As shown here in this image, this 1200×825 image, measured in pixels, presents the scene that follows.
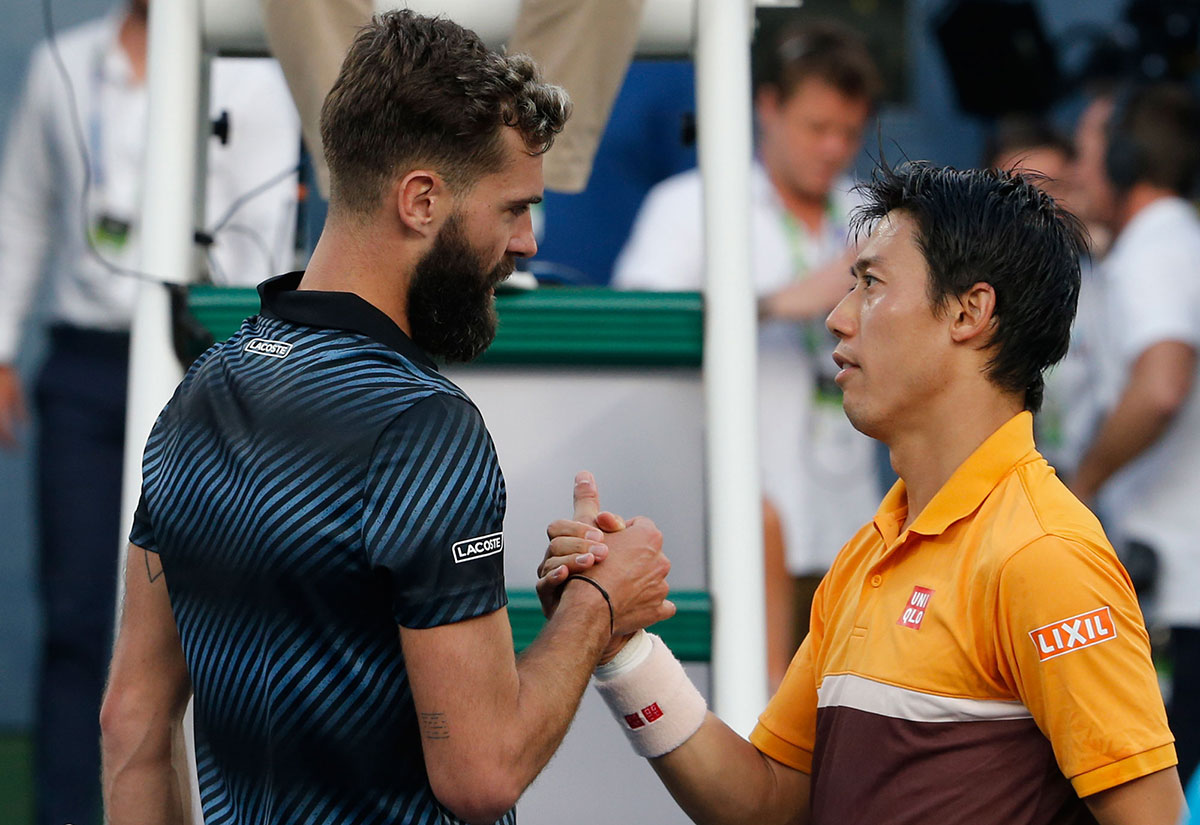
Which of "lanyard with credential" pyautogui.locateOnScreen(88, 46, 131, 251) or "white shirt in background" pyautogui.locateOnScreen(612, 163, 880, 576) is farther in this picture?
"white shirt in background" pyautogui.locateOnScreen(612, 163, 880, 576)

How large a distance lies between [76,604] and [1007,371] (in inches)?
105

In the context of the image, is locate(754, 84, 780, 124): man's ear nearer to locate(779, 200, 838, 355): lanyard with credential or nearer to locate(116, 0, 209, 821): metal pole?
locate(779, 200, 838, 355): lanyard with credential

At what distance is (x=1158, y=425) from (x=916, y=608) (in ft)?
9.02

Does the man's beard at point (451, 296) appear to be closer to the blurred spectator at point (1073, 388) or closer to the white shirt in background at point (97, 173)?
the white shirt in background at point (97, 173)

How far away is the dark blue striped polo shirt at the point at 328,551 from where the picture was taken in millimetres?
1445

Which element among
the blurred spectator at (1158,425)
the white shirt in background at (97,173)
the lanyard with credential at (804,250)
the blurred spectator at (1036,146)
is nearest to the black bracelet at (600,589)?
the white shirt in background at (97,173)

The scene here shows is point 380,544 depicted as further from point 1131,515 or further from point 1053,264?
point 1131,515

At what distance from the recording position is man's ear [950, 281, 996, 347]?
1.67 meters

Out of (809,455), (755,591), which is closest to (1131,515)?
(809,455)

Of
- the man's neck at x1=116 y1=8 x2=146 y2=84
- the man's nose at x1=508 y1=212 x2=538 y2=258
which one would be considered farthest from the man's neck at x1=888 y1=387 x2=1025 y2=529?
the man's neck at x1=116 y1=8 x2=146 y2=84

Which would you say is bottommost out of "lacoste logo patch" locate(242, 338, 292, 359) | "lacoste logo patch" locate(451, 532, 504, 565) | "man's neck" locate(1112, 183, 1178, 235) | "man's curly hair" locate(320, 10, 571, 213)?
"lacoste logo patch" locate(451, 532, 504, 565)

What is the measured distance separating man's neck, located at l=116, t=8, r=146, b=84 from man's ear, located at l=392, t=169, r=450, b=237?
101 inches

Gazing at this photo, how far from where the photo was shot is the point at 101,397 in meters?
3.67

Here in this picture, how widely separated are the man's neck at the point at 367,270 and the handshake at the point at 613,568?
0.32 meters
